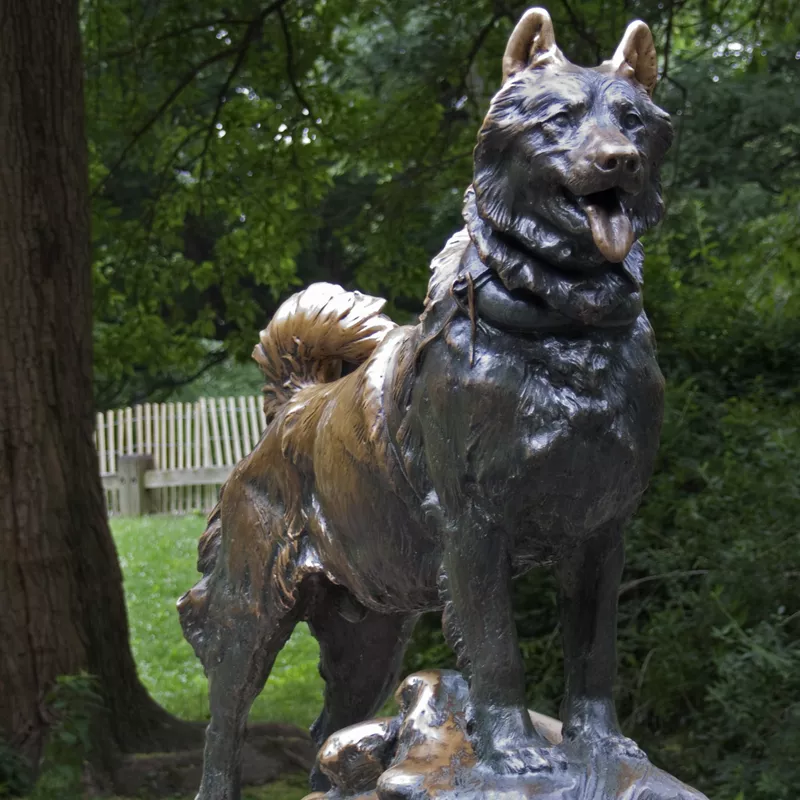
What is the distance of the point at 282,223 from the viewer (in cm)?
793

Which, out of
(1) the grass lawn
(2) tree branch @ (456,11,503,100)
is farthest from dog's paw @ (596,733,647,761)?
(2) tree branch @ (456,11,503,100)

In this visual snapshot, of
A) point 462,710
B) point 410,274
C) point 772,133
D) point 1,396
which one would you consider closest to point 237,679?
point 462,710

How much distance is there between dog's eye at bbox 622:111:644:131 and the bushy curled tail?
1076 millimetres

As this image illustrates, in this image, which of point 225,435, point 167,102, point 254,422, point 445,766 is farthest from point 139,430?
Result: point 445,766

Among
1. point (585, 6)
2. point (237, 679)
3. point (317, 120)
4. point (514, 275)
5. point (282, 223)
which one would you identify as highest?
point (585, 6)

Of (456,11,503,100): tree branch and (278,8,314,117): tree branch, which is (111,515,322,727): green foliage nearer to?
(278,8,314,117): tree branch

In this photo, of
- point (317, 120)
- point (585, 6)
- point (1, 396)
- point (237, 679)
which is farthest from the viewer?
point (317, 120)

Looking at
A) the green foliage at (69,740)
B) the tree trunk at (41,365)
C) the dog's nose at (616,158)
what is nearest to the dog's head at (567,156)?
the dog's nose at (616,158)

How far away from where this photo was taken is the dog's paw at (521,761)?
2.41 meters

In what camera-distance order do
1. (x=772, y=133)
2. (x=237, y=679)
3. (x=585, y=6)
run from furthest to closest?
1. (x=772, y=133)
2. (x=585, y=6)
3. (x=237, y=679)

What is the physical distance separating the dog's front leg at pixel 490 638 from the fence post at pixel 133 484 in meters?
12.9

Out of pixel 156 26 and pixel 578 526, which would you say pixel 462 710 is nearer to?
pixel 578 526

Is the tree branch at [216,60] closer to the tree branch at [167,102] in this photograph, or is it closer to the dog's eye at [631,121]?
the tree branch at [167,102]

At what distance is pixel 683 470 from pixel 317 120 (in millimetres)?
3614
